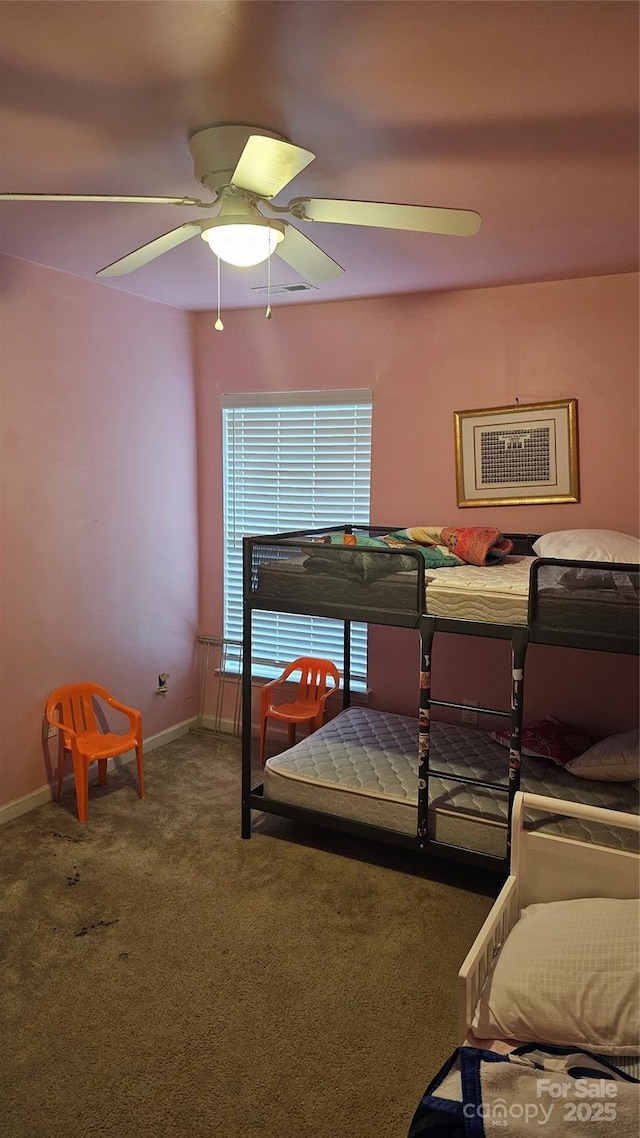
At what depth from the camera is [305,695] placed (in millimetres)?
4309

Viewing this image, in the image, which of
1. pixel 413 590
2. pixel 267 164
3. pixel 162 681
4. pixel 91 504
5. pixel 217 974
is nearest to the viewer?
pixel 267 164

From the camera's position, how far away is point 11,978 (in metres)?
2.46

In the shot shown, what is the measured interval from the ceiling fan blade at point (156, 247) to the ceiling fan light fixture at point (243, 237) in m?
0.06

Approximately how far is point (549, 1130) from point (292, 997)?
1.25 meters

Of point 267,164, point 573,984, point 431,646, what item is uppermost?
point 267,164

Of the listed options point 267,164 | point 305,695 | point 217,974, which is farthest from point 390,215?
point 305,695

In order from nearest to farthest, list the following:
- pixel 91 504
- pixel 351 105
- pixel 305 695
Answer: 1. pixel 351 105
2. pixel 91 504
3. pixel 305 695

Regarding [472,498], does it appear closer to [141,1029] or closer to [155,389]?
[155,389]

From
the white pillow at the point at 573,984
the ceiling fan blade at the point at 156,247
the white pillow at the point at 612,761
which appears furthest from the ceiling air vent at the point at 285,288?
the white pillow at the point at 573,984

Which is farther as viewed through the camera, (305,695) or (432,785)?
(305,695)

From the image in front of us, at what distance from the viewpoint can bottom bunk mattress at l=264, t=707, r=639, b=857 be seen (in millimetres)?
2857

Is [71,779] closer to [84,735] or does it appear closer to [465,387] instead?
[84,735]

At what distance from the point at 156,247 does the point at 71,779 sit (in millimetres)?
2795

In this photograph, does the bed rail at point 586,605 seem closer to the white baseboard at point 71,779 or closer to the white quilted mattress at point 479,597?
the white quilted mattress at point 479,597
